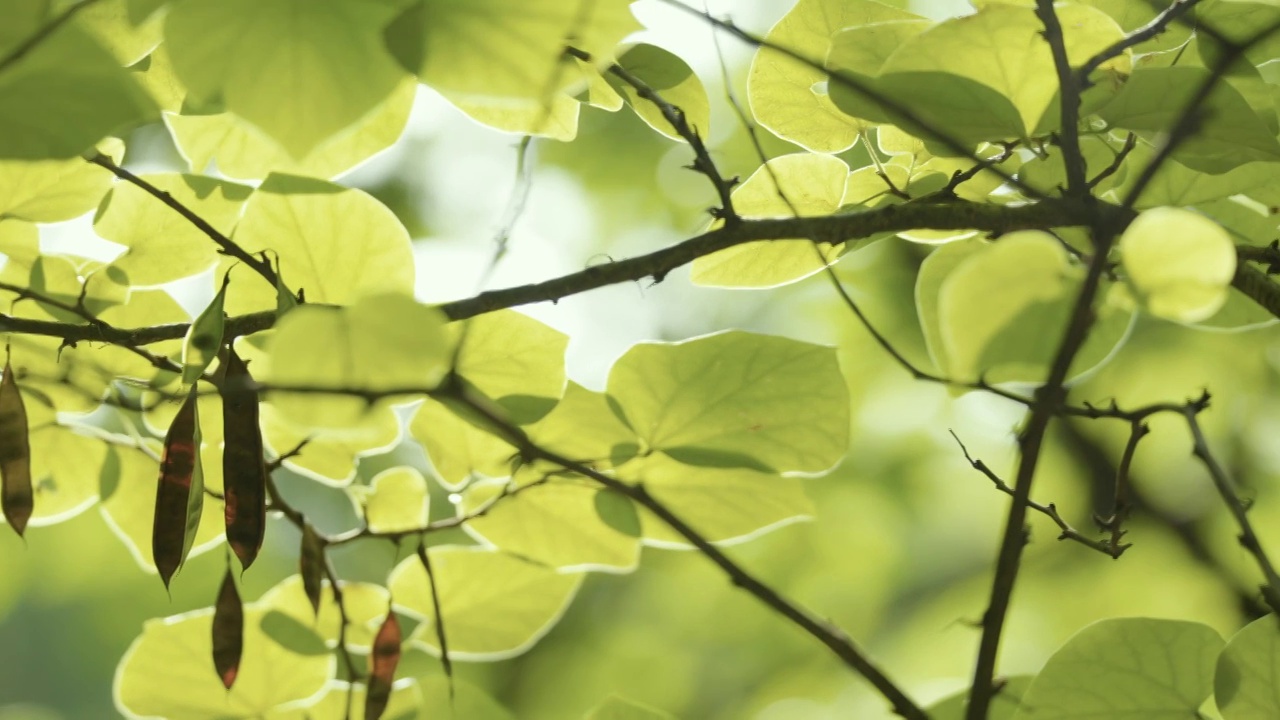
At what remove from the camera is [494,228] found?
432mm

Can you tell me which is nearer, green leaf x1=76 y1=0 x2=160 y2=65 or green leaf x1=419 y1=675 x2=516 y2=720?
green leaf x1=76 y1=0 x2=160 y2=65

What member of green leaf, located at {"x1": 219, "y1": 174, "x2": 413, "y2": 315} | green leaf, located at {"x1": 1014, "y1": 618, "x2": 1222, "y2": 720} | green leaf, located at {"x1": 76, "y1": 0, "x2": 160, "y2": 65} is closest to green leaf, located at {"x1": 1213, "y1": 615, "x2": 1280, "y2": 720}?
green leaf, located at {"x1": 1014, "y1": 618, "x2": 1222, "y2": 720}

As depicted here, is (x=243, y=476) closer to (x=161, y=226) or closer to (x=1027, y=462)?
(x=161, y=226)

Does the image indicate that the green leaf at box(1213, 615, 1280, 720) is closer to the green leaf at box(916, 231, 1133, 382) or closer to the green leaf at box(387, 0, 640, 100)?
the green leaf at box(916, 231, 1133, 382)

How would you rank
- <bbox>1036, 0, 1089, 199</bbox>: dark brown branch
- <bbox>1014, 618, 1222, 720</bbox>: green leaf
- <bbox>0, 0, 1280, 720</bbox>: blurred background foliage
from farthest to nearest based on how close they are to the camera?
<bbox>0, 0, 1280, 720</bbox>: blurred background foliage
<bbox>1014, 618, 1222, 720</bbox>: green leaf
<bbox>1036, 0, 1089, 199</bbox>: dark brown branch

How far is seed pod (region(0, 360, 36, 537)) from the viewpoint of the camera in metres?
0.52

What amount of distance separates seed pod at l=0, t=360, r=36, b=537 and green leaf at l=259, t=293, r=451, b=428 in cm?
35

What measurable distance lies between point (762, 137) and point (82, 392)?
181cm

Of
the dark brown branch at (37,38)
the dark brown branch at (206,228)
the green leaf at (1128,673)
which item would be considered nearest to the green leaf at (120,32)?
the dark brown branch at (206,228)

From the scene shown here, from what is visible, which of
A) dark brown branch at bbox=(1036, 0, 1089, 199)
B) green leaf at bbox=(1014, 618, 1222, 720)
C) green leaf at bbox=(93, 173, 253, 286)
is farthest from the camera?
green leaf at bbox=(93, 173, 253, 286)

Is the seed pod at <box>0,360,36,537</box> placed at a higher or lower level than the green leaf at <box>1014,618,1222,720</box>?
lower

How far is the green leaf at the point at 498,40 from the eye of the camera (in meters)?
A: 0.32

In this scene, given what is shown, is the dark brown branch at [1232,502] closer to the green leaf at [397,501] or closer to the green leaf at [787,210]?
the green leaf at [787,210]

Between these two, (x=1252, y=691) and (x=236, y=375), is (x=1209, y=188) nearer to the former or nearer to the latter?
(x=1252, y=691)
